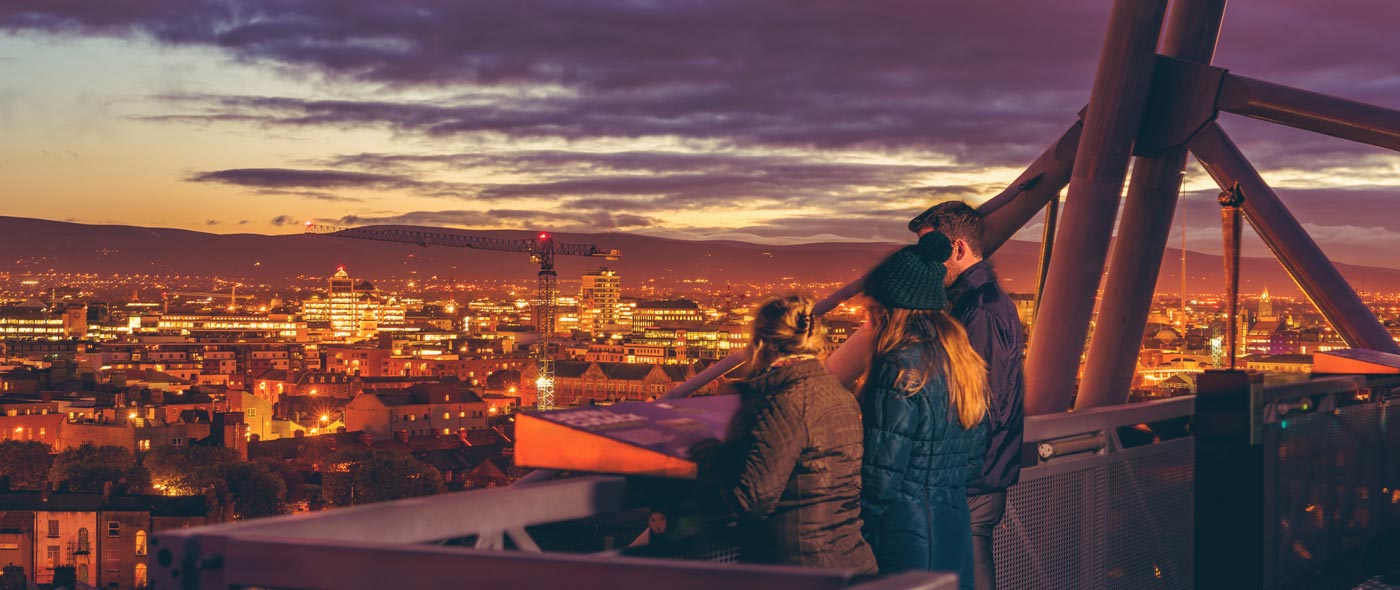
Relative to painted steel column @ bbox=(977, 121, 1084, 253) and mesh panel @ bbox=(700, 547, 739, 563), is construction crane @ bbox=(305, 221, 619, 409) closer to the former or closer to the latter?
painted steel column @ bbox=(977, 121, 1084, 253)

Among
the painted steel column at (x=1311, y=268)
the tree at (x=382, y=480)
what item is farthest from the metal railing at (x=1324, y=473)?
Result: the tree at (x=382, y=480)

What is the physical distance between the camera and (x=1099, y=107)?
22.9ft

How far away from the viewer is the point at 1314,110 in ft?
22.8

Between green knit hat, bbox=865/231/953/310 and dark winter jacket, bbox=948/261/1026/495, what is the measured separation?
37cm

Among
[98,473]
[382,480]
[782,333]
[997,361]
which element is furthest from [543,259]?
[782,333]

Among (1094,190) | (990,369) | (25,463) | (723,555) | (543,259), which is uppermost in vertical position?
(543,259)

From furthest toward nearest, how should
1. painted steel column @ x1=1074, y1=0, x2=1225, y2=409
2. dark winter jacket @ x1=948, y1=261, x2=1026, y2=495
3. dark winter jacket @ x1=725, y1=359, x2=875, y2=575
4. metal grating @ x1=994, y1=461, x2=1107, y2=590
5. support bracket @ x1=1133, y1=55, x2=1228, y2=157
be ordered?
painted steel column @ x1=1074, y1=0, x2=1225, y2=409 < support bracket @ x1=1133, y1=55, x2=1228, y2=157 < metal grating @ x1=994, y1=461, x2=1107, y2=590 < dark winter jacket @ x1=948, y1=261, x2=1026, y2=495 < dark winter jacket @ x1=725, y1=359, x2=875, y2=575

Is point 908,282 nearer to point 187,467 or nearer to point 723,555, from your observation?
point 723,555

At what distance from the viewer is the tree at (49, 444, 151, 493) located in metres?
49.0

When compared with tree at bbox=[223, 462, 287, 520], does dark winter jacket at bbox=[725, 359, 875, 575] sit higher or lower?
higher

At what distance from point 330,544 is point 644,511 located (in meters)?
1.16

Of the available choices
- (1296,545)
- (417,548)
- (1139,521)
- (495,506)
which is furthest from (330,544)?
(1296,545)

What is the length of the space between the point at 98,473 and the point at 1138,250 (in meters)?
49.6

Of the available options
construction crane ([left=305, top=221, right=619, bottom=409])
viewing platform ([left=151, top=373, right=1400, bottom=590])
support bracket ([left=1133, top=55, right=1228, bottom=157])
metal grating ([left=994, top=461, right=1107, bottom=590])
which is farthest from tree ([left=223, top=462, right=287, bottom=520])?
metal grating ([left=994, top=461, right=1107, bottom=590])
